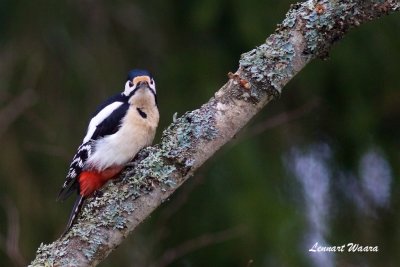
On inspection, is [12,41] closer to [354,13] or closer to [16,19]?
[16,19]

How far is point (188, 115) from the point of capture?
108 inches

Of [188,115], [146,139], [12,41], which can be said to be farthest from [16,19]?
[188,115]

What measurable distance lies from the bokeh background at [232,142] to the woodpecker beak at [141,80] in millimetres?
799

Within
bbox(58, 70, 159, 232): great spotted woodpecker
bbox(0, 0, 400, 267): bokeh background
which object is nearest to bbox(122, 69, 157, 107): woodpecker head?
bbox(58, 70, 159, 232): great spotted woodpecker

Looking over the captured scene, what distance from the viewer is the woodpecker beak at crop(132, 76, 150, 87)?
11.9 feet

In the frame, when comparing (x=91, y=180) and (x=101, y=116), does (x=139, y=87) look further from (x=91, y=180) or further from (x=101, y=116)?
(x=91, y=180)

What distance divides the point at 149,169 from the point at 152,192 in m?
0.07

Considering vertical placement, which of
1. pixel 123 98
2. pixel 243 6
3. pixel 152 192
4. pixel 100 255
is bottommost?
pixel 100 255

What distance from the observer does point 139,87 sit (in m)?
3.63

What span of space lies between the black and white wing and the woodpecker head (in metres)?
0.05

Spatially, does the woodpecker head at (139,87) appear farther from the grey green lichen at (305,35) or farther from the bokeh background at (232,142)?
the grey green lichen at (305,35)

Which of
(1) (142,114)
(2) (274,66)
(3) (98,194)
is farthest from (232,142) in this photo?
(2) (274,66)

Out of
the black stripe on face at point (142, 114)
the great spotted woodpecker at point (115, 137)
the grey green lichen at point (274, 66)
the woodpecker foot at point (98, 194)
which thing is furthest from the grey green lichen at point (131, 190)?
the black stripe on face at point (142, 114)

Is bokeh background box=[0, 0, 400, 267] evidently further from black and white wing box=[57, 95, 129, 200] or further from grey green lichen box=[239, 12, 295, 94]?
grey green lichen box=[239, 12, 295, 94]
